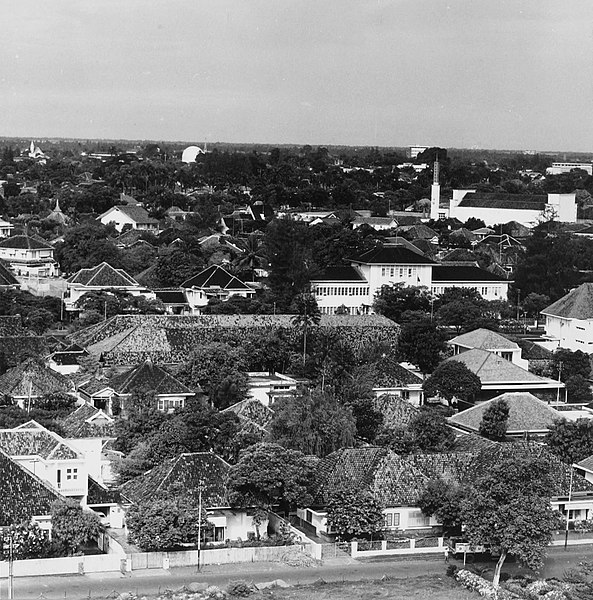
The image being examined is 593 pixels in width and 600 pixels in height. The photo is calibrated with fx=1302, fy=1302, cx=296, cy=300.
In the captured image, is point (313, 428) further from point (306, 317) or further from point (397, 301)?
point (397, 301)

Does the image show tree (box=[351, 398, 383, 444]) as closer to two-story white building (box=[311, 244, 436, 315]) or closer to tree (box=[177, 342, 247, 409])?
tree (box=[177, 342, 247, 409])

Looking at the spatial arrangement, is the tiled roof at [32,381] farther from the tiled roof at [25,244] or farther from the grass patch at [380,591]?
the tiled roof at [25,244]

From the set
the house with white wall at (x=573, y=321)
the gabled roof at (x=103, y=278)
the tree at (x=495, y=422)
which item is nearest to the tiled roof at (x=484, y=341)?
the house with white wall at (x=573, y=321)

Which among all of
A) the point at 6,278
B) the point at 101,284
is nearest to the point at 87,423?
the point at 101,284

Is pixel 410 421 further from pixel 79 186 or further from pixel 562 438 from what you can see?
pixel 79 186

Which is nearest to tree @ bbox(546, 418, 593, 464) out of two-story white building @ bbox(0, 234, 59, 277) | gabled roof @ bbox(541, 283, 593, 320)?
gabled roof @ bbox(541, 283, 593, 320)

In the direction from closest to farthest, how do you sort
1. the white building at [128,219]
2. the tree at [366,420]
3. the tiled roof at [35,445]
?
the tiled roof at [35,445], the tree at [366,420], the white building at [128,219]

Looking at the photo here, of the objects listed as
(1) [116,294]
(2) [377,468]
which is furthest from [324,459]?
(1) [116,294]
